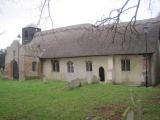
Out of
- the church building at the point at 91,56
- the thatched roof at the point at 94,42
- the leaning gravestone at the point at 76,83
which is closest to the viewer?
the leaning gravestone at the point at 76,83

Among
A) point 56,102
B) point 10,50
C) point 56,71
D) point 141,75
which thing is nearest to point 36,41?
point 10,50

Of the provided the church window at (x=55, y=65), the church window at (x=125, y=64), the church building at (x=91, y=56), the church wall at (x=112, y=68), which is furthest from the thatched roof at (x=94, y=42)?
the church window at (x=125, y=64)

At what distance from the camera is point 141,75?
31.6m

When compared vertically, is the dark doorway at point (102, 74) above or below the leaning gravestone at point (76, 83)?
above

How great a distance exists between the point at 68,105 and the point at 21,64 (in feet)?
87.7

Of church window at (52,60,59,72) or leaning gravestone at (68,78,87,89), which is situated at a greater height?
church window at (52,60,59,72)

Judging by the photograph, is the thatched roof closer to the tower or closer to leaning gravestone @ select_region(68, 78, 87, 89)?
the tower

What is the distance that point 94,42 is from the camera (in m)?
37.0

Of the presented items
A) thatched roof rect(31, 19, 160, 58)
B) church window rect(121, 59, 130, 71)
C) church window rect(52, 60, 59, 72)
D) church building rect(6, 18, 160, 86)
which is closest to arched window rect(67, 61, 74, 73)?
church building rect(6, 18, 160, 86)

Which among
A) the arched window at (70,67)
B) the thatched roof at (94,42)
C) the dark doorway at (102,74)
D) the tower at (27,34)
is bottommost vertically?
the dark doorway at (102,74)

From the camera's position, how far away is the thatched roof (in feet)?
106

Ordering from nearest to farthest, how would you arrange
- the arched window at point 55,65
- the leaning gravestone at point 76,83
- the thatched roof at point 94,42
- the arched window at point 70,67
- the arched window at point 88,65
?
1. the leaning gravestone at point 76,83
2. the thatched roof at point 94,42
3. the arched window at point 88,65
4. the arched window at point 70,67
5. the arched window at point 55,65

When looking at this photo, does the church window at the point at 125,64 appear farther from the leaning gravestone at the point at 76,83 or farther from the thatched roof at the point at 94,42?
the leaning gravestone at the point at 76,83

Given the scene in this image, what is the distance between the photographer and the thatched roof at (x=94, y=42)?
106 feet
